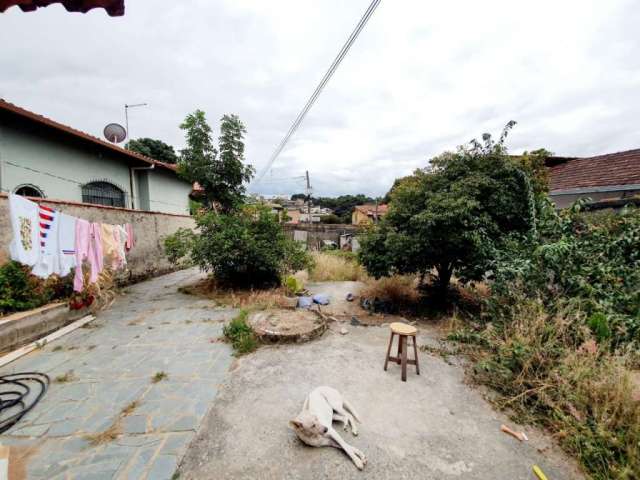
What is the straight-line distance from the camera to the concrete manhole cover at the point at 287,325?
4.34m

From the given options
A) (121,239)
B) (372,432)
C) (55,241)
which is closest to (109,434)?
(372,432)

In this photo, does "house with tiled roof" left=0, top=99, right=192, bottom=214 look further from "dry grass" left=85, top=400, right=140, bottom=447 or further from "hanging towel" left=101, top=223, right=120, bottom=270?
"dry grass" left=85, top=400, right=140, bottom=447

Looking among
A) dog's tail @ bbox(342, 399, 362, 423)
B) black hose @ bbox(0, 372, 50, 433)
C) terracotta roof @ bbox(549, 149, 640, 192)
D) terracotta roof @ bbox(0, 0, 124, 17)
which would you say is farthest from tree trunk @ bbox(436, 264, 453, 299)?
black hose @ bbox(0, 372, 50, 433)

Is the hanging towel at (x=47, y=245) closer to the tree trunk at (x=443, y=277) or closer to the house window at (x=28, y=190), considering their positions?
the house window at (x=28, y=190)

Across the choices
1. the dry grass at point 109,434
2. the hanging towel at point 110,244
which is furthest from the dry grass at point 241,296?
the dry grass at point 109,434

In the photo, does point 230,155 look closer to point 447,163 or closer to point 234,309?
point 234,309

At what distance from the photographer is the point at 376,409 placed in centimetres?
279

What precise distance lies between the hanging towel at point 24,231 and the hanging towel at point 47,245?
0.34 ft

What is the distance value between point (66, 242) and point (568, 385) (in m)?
7.03

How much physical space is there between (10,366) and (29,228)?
6.09 feet

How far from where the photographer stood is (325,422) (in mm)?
2352

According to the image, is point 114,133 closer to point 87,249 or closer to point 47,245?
point 87,249

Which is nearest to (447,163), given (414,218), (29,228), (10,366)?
(414,218)

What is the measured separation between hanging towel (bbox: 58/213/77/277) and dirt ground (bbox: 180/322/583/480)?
3.34 m
